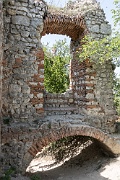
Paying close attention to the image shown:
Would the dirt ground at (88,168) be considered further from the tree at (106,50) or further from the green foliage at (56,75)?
the green foliage at (56,75)

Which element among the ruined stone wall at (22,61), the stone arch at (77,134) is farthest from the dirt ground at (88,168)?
the ruined stone wall at (22,61)

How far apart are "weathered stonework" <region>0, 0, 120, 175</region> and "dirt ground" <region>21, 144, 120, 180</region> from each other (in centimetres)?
50

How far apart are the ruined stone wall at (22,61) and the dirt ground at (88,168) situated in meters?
1.62

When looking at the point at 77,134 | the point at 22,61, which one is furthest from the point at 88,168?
the point at 22,61

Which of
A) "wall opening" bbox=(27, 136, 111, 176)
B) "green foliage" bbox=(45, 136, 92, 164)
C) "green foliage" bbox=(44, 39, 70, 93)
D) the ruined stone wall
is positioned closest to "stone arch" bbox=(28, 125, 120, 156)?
"wall opening" bbox=(27, 136, 111, 176)

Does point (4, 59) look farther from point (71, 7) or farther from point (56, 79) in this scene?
point (56, 79)

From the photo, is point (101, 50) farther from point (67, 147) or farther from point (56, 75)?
point (56, 75)

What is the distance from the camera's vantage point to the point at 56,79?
10391mm

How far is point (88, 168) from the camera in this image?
19.4 ft

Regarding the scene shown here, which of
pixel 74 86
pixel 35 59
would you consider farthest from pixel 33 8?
pixel 74 86

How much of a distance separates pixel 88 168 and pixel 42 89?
7.90 feet

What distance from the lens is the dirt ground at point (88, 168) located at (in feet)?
17.1

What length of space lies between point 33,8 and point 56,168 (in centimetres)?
454

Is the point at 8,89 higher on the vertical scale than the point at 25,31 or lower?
lower
